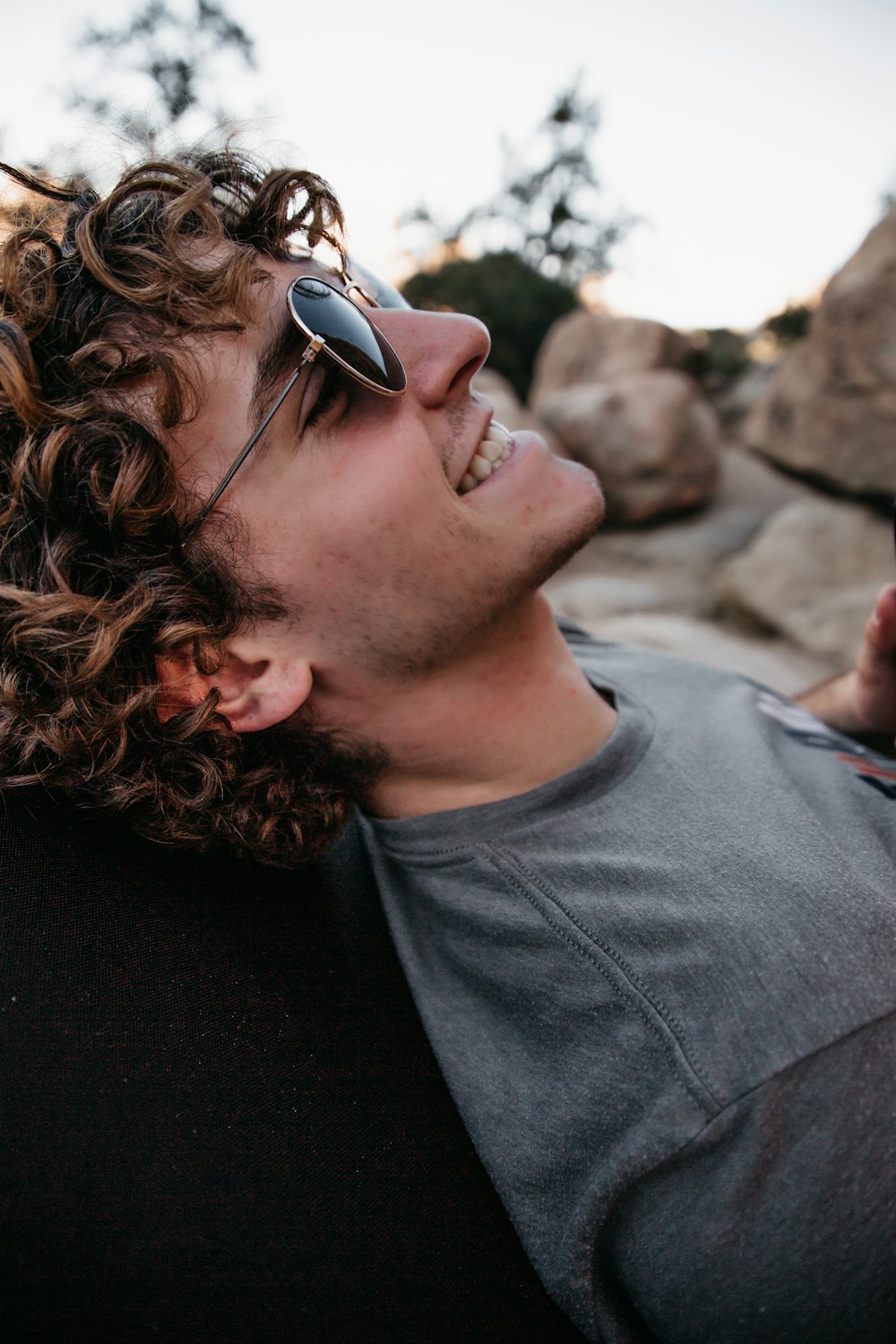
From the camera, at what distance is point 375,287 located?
1.96m

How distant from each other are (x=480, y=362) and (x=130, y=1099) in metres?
1.64

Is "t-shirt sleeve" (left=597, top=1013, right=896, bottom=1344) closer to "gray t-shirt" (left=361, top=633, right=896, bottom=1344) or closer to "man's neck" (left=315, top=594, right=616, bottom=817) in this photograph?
"gray t-shirt" (left=361, top=633, right=896, bottom=1344)

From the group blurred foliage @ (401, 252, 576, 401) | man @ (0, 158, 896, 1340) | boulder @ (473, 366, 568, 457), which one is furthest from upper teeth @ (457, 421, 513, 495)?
blurred foliage @ (401, 252, 576, 401)

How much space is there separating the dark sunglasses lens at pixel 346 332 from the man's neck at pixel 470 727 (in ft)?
1.90

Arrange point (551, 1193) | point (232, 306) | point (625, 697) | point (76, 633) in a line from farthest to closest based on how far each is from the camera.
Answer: point (625, 697), point (232, 306), point (76, 633), point (551, 1193)

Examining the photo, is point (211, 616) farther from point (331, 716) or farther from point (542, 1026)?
point (542, 1026)

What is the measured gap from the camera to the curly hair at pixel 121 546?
4.78 feet

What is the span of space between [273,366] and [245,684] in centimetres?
66

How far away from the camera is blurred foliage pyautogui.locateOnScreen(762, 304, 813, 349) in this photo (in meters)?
9.26

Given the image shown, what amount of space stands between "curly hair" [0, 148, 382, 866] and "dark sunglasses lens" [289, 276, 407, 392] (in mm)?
129

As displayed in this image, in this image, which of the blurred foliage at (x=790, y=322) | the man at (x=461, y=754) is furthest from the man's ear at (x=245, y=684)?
the blurred foliage at (x=790, y=322)

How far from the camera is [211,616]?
63.3 inches

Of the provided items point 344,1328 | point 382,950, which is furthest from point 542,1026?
point 344,1328

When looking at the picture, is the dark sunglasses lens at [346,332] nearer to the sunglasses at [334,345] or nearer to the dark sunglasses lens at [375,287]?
the sunglasses at [334,345]
